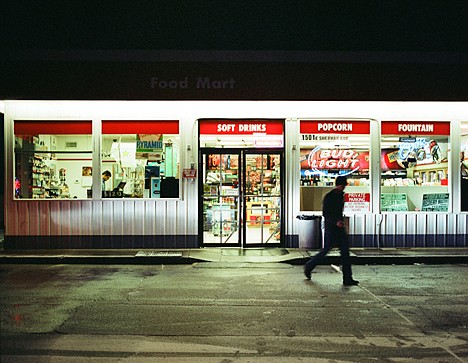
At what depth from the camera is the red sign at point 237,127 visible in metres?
13.4

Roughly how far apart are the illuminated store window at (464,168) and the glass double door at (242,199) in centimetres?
485

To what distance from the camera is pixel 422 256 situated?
11.9 meters

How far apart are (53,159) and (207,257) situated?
4.87 meters

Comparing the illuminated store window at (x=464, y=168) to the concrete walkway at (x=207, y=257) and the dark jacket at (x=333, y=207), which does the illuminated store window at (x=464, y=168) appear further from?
the dark jacket at (x=333, y=207)

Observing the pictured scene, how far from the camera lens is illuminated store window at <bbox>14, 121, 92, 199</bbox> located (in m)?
13.2

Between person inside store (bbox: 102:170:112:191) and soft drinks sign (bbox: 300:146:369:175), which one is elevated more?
soft drinks sign (bbox: 300:146:369:175)

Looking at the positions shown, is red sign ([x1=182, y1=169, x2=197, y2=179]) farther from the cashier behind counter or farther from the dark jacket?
the dark jacket

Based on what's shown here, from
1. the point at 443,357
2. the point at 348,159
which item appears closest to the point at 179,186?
the point at 348,159

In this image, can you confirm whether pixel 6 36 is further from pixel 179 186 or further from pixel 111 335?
pixel 111 335

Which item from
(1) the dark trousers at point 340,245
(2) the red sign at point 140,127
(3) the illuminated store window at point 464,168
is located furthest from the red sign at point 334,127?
(1) the dark trousers at point 340,245

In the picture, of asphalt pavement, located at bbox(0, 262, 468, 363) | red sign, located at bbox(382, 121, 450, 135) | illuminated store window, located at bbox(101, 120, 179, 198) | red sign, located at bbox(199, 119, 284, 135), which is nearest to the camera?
asphalt pavement, located at bbox(0, 262, 468, 363)

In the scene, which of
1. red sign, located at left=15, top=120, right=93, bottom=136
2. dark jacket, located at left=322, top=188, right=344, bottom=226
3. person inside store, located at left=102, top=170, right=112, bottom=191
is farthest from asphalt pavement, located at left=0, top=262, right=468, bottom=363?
red sign, located at left=15, top=120, right=93, bottom=136

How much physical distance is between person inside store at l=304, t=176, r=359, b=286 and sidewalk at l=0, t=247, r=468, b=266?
2148mm

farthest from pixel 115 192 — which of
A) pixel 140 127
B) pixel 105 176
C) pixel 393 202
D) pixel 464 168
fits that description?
pixel 464 168
